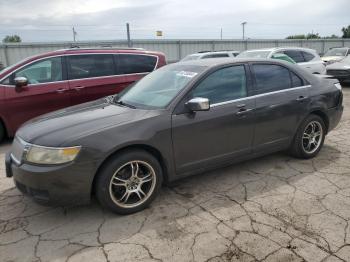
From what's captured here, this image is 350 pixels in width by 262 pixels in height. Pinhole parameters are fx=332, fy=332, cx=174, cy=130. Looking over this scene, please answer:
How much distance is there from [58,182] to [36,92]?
12.3 ft

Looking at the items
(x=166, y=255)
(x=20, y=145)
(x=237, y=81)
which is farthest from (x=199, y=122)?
(x=20, y=145)

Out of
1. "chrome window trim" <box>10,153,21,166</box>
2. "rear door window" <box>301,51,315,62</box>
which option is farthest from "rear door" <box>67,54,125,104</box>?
"rear door window" <box>301,51,315,62</box>

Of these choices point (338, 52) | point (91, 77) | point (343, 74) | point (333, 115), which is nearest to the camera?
point (333, 115)

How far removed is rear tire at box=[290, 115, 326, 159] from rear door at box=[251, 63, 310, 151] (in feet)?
0.46

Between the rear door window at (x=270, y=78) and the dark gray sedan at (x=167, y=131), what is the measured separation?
0.01 m

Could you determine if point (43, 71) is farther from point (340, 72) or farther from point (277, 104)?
point (340, 72)

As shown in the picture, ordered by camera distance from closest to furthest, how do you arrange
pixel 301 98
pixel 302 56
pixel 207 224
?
pixel 207 224, pixel 301 98, pixel 302 56

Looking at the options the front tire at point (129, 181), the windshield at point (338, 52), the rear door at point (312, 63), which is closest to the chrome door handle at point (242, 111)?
the front tire at point (129, 181)

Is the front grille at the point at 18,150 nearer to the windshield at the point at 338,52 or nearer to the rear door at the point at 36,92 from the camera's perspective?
the rear door at the point at 36,92

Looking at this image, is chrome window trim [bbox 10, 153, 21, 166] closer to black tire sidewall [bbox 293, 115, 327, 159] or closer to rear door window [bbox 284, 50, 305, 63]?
black tire sidewall [bbox 293, 115, 327, 159]

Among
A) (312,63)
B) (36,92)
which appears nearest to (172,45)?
(312,63)

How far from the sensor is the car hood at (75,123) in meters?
3.20

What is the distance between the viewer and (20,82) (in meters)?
6.06

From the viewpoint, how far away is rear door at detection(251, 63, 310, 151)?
4.24 meters
